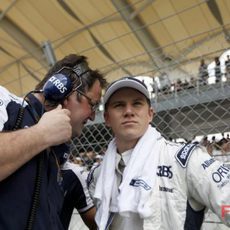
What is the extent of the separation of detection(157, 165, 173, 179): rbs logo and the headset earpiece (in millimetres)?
355

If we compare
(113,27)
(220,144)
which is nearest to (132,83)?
(220,144)

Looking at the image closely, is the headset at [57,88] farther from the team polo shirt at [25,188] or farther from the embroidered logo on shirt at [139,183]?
the embroidered logo on shirt at [139,183]

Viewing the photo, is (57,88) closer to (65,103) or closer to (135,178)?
(65,103)

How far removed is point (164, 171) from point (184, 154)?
78mm

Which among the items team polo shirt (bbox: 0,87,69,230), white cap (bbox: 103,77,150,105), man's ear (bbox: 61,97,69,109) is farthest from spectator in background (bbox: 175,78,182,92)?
team polo shirt (bbox: 0,87,69,230)

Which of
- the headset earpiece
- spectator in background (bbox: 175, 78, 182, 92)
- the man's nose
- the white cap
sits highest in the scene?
spectator in background (bbox: 175, 78, 182, 92)

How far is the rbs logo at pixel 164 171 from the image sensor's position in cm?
110

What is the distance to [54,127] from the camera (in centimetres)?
99

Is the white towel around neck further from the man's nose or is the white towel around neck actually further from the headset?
the headset

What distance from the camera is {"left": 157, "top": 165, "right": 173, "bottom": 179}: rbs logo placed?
1.10 metres

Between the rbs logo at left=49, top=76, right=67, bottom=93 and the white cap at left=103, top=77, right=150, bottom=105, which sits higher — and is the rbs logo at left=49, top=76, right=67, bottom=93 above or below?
below

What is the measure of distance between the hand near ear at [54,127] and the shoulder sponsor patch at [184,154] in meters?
0.32

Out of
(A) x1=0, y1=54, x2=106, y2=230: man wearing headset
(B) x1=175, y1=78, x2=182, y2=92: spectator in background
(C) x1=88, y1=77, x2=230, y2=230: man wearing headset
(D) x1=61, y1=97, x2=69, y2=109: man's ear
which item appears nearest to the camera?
(A) x1=0, y1=54, x2=106, y2=230: man wearing headset

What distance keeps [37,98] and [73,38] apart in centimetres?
825
